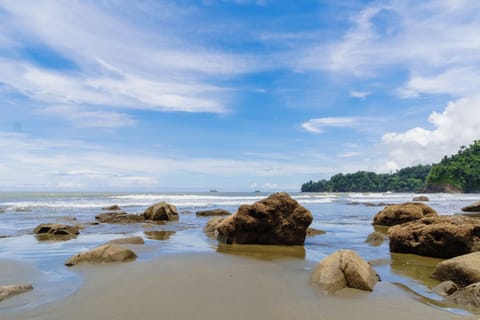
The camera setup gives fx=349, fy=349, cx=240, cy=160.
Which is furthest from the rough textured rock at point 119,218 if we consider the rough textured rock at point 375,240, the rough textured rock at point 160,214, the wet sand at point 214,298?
the rough textured rock at point 375,240

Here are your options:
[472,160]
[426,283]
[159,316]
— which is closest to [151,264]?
[159,316]

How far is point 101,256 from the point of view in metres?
7.64

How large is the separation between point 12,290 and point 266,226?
289 inches

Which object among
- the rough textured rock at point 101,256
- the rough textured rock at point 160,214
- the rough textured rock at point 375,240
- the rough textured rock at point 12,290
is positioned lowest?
the rough textured rock at point 375,240

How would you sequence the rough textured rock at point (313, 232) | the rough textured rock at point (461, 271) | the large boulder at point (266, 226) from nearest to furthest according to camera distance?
1. the rough textured rock at point (461, 271)
2. the large boulder at point (266, 226)
3. the rough textured rock at point (313, 232)

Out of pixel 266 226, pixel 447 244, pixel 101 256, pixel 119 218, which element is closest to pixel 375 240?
pixel 447 244

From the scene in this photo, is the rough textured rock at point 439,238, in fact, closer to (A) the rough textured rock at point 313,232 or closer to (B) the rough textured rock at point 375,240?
(B) the rough textured rock at point 375,240

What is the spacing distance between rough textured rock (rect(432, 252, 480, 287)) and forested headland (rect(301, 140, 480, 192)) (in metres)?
106

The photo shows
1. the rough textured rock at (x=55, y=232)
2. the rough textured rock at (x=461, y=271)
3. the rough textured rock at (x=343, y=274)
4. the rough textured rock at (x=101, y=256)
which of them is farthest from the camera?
the rough textured rock at (x=55, y=232)

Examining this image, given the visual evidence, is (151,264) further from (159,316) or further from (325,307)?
(325,307)

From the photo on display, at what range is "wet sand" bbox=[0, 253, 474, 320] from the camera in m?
4.55

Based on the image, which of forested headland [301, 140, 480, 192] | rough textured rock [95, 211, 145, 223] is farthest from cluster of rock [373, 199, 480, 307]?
forested headland [301, 140, 480, 192]

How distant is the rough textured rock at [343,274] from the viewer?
5.73m

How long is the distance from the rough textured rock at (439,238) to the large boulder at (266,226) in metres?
2.79
